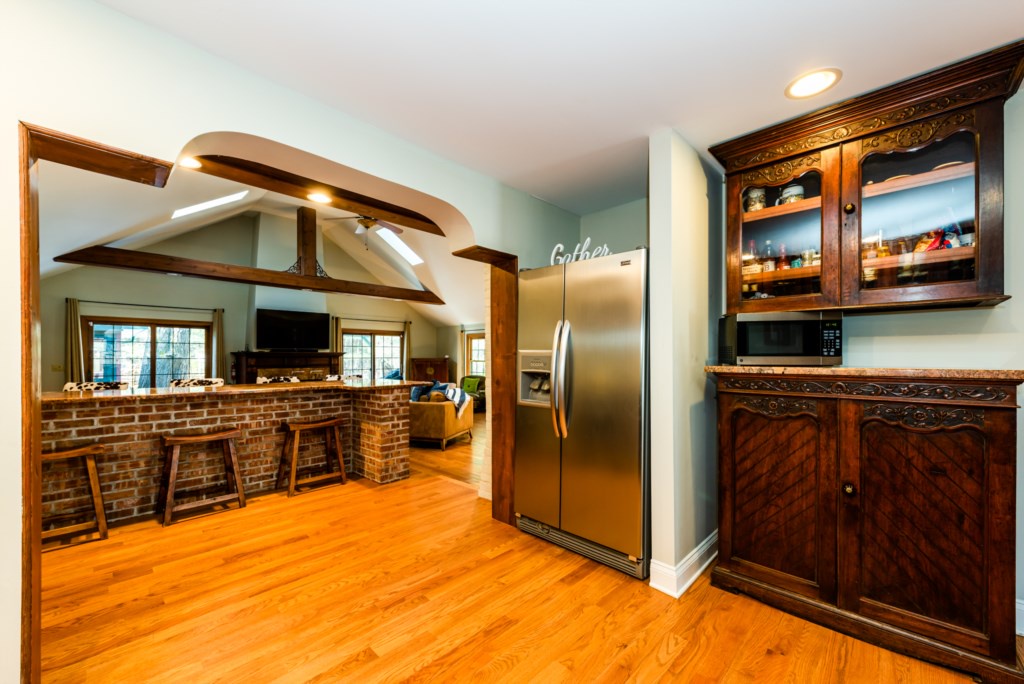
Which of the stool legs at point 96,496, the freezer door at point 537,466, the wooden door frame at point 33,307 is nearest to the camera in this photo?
the wooden door frame at point 33,307

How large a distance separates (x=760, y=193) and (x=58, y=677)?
3.85m

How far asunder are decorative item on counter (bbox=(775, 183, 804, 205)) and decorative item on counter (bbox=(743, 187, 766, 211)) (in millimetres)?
76

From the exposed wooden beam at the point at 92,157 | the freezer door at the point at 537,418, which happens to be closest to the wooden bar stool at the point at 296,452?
the freezer door at the point at 537,418

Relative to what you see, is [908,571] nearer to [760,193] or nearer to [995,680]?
[995,680]

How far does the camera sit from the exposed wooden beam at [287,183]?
2.19 m

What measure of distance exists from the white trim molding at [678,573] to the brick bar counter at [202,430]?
105 inches

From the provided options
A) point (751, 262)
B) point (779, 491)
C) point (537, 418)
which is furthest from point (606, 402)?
point (751, 262)

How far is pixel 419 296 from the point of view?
8.06 meters

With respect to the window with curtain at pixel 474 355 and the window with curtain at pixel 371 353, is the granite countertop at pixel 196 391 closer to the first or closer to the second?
the window with curtain at pixel 371 353

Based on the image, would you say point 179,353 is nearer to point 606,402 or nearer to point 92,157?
point 92,157

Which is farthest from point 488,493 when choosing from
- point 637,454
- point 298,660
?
point 298,660

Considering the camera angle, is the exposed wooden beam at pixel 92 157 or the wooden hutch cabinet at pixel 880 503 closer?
the exposed wooden beam at pixel 92 157

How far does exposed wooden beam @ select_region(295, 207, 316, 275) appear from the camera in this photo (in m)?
6.66

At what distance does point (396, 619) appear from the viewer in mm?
1943
